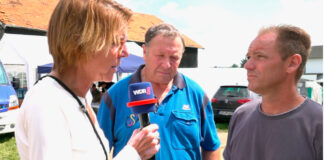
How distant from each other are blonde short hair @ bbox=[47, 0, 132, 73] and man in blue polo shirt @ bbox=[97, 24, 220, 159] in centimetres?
99

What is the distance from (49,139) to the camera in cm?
112

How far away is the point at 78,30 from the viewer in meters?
1.33

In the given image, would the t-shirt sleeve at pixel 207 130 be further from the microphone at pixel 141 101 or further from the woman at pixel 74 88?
the woman at pixel 74 88

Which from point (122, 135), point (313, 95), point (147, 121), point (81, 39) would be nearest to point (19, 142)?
point (81, 39)

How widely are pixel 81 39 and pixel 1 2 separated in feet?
58.0

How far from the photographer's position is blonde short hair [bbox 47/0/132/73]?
1.33m

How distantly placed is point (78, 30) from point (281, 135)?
1.32 meters

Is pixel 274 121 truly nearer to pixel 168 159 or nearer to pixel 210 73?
pixel 168 159

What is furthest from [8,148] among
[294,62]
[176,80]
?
[294,62]

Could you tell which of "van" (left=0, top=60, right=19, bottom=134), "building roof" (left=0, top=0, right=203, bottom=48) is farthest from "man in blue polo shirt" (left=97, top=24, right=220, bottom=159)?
"building roof" (left=0, top=0, right=203, bottom=48)

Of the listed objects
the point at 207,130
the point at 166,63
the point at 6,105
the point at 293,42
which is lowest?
the point at 6,105

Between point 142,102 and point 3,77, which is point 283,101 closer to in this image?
point 142,102

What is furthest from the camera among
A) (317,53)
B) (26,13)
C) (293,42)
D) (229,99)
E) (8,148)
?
(317,53)

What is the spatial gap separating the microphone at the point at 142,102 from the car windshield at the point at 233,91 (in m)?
9.22
